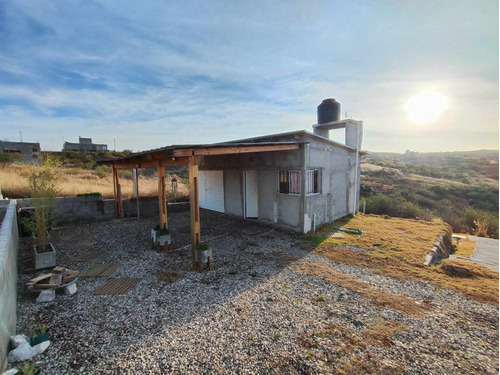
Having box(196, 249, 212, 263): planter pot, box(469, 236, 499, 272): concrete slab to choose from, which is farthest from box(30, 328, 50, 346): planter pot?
box(469, 236, 499, 272): concrete slab

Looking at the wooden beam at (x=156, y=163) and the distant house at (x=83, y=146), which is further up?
the distant house at (x=83, y=146)

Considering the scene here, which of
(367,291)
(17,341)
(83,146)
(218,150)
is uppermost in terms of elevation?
(83,146)

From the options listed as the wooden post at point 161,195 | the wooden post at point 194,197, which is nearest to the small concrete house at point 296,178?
the wooden post at point 194,197

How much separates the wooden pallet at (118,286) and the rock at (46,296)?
621 mm

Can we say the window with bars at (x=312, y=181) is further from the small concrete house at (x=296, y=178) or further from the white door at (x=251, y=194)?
the white door at (x=251, y=194)

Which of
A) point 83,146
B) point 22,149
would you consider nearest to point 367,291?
point 22,149

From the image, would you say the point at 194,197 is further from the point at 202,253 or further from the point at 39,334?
the point at 39,334

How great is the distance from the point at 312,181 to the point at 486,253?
20.9 ft

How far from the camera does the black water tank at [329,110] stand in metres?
11.5

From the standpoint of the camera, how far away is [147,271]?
5.16m

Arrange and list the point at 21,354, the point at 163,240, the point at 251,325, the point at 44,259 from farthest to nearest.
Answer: the point at 163,240 < the point at 44,259 < the point at 251,325 < the point at 21,354

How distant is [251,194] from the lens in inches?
381

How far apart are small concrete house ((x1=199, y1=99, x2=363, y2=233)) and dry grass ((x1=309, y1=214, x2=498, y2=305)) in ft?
3.63

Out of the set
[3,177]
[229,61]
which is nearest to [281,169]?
[229,61]
